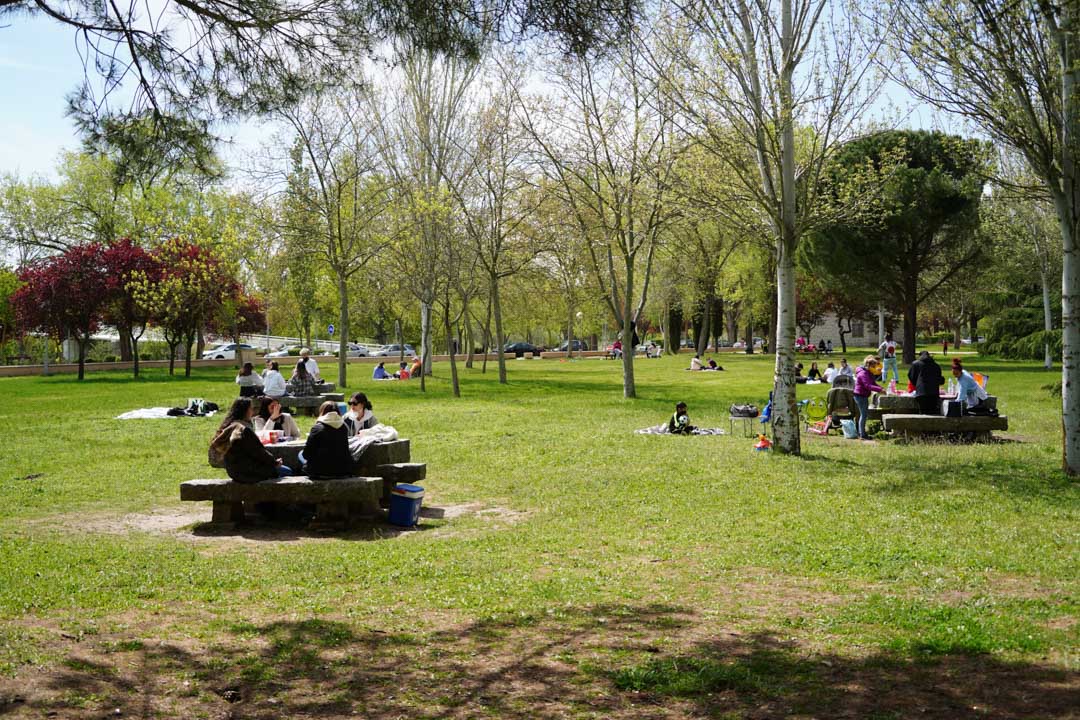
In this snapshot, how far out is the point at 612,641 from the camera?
579 centimetres

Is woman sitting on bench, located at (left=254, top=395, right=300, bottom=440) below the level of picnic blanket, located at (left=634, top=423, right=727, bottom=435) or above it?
above

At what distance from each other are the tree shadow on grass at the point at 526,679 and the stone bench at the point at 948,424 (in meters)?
11.7

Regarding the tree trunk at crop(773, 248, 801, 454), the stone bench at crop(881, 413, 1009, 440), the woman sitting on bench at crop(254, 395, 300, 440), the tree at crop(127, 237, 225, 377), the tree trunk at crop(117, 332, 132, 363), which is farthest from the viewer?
the tree trunk at crop(117, 332, 132, 363)

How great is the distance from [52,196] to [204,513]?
4827 centimetres

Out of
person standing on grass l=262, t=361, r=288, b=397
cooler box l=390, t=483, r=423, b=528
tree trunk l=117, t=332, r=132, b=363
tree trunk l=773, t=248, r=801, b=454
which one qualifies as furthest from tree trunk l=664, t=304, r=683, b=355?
cooler box l=390, t=483, r=423, b=528

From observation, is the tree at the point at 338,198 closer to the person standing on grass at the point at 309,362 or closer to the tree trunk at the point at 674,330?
the person standing on grass at the point at 309,362

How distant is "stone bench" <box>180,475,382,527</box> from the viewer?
9.88 m

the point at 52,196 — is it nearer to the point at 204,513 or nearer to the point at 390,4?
the point at 204,513

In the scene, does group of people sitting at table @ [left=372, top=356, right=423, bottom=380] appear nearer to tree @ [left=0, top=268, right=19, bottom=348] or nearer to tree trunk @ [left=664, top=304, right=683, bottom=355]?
tree @ [left=0, top=268, right=19, bottom=348]

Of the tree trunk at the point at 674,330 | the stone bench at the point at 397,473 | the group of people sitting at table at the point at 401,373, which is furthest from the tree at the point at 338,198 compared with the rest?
the tree trunk at the point at 674,330

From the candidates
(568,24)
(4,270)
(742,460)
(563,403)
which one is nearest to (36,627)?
(568,24)

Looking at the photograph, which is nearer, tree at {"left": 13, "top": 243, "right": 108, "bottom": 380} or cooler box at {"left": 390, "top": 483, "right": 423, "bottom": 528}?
cooler box at {"left": 390, "top": 483, "right": 423, "bottom": 528}

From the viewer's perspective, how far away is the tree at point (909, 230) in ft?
133

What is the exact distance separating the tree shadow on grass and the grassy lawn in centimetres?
2
